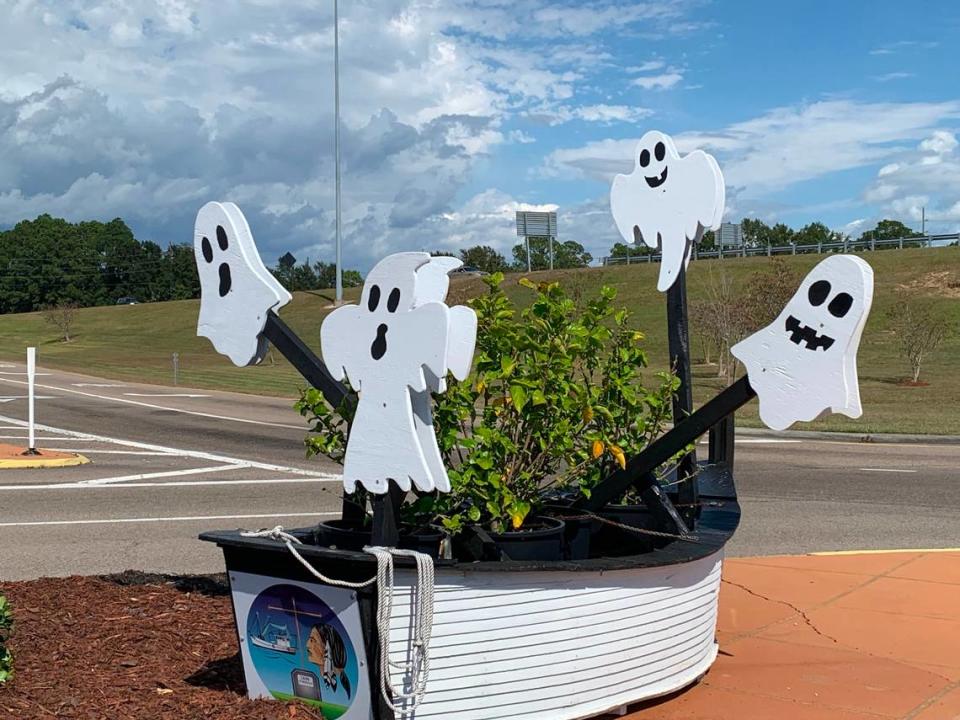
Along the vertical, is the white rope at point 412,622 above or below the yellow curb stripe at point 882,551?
above

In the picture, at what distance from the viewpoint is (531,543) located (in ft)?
14.4

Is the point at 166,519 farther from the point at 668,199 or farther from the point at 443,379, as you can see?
the point at 443,379

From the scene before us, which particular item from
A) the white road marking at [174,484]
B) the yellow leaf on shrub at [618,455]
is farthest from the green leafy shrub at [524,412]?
the white road marking at [174,484]

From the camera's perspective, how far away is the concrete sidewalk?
4633 millimetres

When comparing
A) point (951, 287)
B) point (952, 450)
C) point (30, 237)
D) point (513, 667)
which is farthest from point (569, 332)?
point (30, 237)

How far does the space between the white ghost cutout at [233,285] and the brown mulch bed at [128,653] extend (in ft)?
4.32

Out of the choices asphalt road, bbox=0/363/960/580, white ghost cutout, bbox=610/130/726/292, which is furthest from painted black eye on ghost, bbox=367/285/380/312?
asphalt road, bbox=0/363/960/580

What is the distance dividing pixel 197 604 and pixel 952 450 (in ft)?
47.9

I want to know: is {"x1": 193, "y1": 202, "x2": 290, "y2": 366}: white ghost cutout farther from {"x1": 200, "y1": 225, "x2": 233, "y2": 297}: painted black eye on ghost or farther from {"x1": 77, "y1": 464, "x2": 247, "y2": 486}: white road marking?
{"x1": 77, "y1": 464, "x2": 247, "y2": 486}: white road marking

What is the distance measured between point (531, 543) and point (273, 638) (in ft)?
3.53

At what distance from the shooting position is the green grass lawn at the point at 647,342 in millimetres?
27469

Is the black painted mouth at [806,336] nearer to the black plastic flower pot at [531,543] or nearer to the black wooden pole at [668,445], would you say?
the black wooden pole at [668,445]

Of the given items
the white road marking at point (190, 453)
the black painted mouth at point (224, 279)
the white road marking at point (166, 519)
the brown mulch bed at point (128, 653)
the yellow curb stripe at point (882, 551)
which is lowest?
the white road marking at point (190, 453)

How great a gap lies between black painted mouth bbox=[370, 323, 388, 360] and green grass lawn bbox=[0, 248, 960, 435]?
58.0ft
